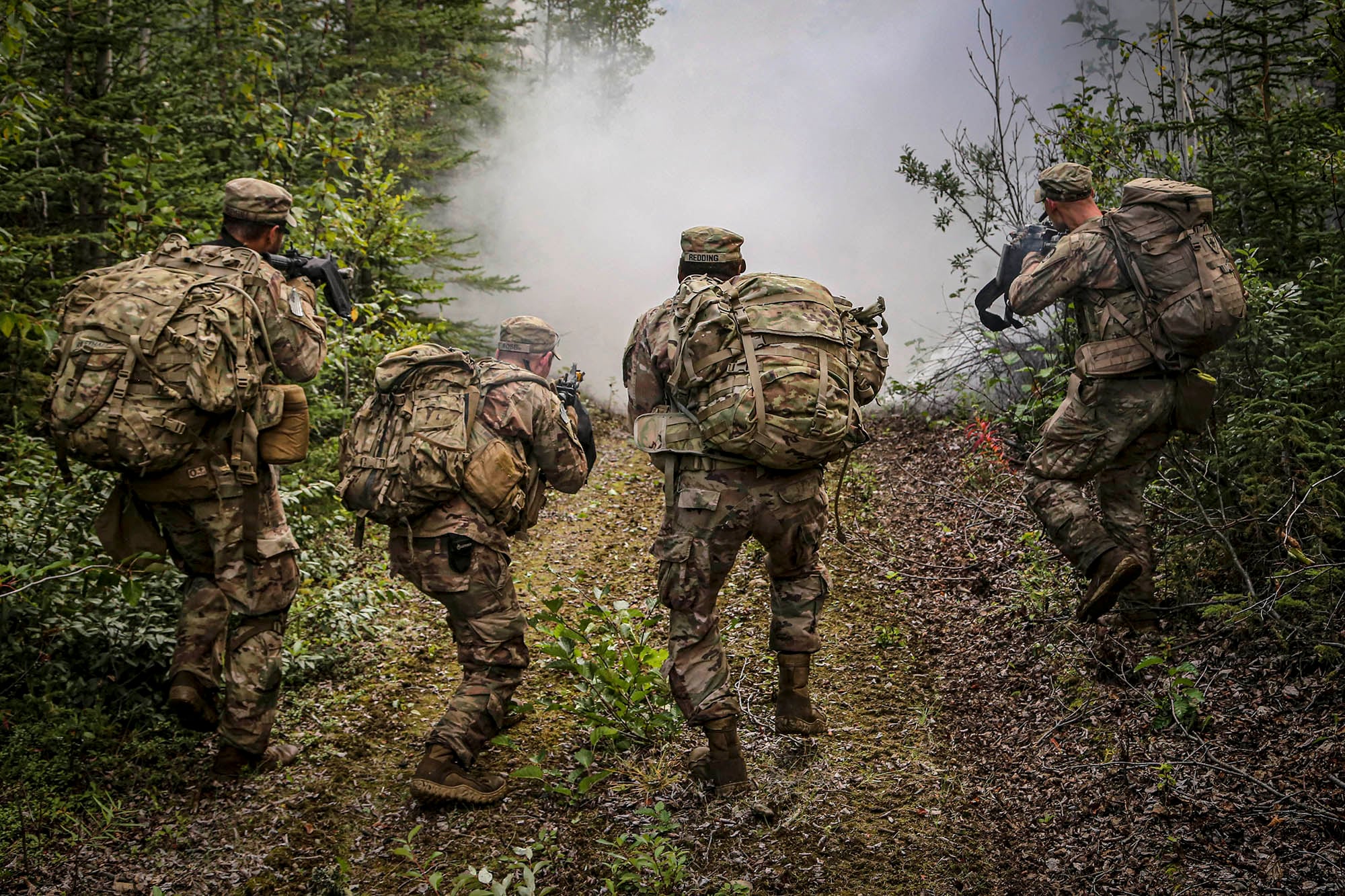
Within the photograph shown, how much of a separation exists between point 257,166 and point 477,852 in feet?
22.9

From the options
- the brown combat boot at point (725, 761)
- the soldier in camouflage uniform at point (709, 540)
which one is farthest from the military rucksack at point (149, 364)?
the brown combat boot at point (725, 761)

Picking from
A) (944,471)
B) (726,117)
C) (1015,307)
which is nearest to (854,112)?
(726,117)

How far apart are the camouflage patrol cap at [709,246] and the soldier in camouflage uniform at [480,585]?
1.02 m

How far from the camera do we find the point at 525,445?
460 cm

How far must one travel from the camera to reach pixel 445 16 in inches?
542

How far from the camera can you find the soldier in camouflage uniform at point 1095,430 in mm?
4914

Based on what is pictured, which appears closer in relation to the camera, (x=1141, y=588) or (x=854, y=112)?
(x=1141, y=588)

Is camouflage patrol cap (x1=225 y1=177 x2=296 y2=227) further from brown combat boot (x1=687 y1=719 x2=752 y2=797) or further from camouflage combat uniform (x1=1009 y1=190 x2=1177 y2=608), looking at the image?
camouflage combat uniform (x1=1009 y1=190 x2=1177 y2=608)

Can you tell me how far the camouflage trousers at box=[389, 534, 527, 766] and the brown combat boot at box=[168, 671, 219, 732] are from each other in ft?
3.88

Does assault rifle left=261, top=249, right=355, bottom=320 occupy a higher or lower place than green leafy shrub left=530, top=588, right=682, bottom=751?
higher

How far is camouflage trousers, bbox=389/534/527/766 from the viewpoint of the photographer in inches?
170

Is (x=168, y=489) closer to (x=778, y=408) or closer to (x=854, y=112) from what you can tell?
(x=778, y=408)

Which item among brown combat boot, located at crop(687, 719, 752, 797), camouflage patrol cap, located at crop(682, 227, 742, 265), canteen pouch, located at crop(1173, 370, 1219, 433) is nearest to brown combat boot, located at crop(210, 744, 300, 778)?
brown combat boot, located at crop(687, 719, 752, 797)

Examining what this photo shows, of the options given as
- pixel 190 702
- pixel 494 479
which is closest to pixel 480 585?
pixel 494 479
